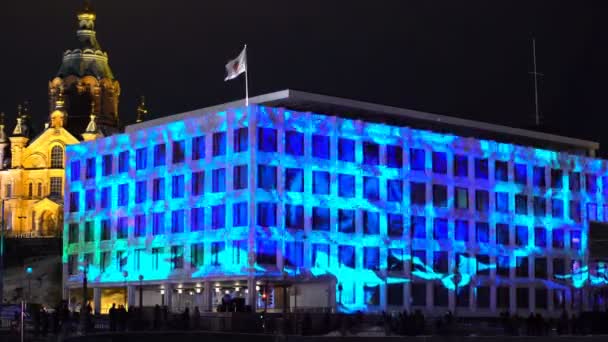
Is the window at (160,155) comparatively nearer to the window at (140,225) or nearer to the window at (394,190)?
the window at (140,225)

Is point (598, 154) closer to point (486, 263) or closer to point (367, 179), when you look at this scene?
point (486, 263)

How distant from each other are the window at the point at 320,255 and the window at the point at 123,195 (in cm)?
1908

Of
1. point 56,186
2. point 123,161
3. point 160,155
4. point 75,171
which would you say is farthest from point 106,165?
point 56,186

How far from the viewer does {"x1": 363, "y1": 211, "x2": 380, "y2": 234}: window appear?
95312mm

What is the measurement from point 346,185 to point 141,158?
1841cm

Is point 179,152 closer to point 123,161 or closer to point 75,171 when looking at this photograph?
point 123,161

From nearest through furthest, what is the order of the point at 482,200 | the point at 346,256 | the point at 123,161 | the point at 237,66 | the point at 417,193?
the point at 237,66 → the point at 346,256 → the point at 417,193 → the point at 123,161 → the point at 482,200

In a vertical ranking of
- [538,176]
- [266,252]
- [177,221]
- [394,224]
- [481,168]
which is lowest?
[266,252]

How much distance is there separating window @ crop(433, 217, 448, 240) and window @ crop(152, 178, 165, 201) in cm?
2288

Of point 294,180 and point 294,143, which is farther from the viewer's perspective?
point 294,143

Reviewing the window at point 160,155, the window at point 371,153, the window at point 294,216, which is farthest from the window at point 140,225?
the window at point 371,153

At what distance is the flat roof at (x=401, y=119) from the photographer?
95.9 metres

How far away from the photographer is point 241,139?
91.0m

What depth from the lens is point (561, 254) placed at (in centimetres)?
10962
